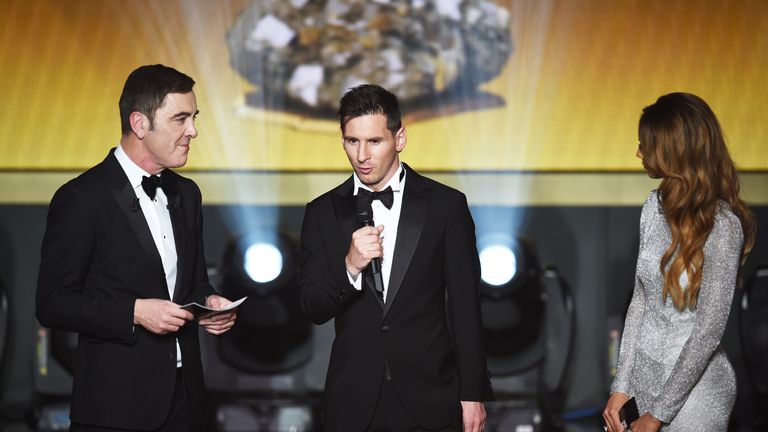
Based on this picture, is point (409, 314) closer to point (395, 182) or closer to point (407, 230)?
point (407, 230)

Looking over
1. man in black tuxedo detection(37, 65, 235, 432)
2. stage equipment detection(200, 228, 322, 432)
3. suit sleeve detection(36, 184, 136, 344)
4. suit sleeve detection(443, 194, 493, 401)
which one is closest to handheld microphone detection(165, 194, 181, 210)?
man in black tuxedo detection(37, 65, 235, 432)

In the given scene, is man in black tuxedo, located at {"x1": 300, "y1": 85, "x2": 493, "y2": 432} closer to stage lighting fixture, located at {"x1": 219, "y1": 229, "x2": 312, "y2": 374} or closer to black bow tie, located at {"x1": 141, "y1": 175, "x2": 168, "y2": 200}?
black bow tie, located at {"x1": 141, "y1": 175, "x2": 168, "y2": 200}

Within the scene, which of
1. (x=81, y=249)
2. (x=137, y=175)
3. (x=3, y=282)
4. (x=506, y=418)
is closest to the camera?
(x=81, y=249)

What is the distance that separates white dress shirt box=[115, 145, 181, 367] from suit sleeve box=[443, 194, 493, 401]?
72 centimetres

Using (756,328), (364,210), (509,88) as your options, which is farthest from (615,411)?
(509,88)

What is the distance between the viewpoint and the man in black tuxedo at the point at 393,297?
7.95ft

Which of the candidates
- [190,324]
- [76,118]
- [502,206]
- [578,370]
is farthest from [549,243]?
[190,324]

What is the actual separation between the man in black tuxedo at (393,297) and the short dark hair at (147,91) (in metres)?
0.46

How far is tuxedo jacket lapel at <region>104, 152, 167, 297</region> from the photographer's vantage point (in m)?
2.40

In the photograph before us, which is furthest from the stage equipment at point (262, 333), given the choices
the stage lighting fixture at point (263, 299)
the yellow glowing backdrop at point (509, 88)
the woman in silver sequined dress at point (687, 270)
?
the woman in silver sequined dress at point (687, 270)

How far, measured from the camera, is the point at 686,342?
7.32ft

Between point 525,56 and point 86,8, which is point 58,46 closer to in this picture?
point 86,8

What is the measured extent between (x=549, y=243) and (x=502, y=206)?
0.32 m

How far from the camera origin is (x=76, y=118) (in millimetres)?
5035
